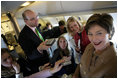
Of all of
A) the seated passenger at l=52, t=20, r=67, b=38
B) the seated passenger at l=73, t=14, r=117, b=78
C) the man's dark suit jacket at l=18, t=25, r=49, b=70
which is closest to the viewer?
the seated passenger at l=73, t=14, r=117, b=78

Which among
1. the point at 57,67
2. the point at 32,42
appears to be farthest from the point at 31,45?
the point at 57,67

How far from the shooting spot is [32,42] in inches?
39.9

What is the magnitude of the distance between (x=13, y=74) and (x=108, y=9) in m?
0.96

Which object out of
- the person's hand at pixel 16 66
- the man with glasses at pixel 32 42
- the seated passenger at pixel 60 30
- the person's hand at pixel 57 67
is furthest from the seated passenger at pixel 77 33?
the person's hand at pixel 16 66

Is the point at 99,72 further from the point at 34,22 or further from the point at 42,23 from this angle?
the point at 42,23

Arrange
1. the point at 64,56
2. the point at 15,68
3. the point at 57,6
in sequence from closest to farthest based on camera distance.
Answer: the point at 15,68
the point at 64,56
the point at 57,6

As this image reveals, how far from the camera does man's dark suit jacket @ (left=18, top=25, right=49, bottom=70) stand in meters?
1.01

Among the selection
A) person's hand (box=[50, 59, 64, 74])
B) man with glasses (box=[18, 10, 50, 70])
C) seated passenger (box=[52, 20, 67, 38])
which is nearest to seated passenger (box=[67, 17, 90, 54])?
seated passenger (box=[52, 20, 67, 38])

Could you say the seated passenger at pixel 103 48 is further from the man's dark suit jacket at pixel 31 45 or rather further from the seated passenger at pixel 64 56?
the man's dark suit jacket at pixel 31 45

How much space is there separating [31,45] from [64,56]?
0.35 metres

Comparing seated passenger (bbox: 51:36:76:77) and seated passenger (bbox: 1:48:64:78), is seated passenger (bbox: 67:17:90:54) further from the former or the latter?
seated passenger (bbox: 1:48:64:78)

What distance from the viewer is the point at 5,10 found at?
109cm

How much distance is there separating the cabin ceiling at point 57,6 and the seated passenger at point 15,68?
49cm

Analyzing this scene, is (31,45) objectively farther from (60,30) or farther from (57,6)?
(57,6)
